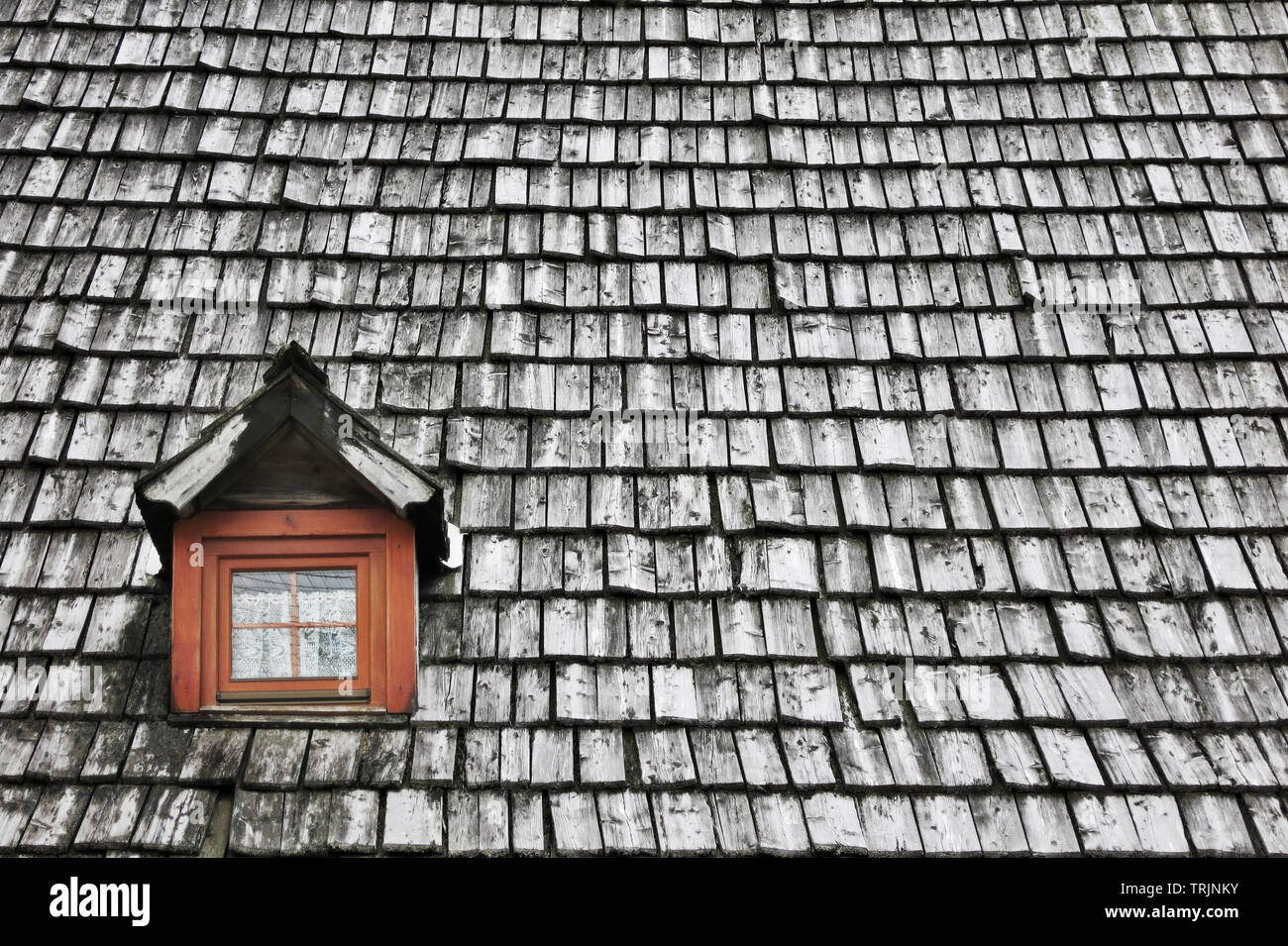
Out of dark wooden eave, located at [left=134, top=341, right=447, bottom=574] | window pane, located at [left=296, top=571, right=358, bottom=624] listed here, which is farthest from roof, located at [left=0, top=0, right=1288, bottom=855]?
dark wooden eave, located at [left=134, top=341, right=447, bottom=574]

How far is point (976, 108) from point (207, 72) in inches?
134

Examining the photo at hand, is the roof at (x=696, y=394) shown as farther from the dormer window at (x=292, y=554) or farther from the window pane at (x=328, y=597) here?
the window pane at (x=328, y=597)

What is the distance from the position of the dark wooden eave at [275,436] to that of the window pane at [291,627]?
12.1 inches

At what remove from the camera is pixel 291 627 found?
145 inches

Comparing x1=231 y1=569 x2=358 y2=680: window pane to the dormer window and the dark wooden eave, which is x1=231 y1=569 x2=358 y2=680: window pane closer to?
the dormer window

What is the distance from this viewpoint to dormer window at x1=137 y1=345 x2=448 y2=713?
11.9ft

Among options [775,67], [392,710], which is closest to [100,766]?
[392,710]

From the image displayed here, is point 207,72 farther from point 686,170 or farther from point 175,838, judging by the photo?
point 175,838

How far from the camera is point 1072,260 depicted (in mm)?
4711

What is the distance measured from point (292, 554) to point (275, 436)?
1.27ft
